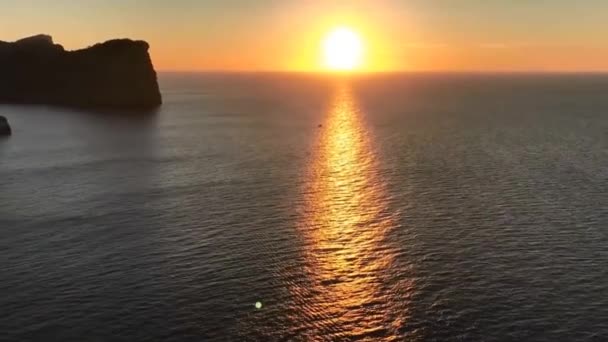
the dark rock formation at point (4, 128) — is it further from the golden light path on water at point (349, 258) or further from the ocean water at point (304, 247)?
the golden light path on water at point (349, 258)

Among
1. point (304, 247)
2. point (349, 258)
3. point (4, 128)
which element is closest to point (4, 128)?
point (4, 128)

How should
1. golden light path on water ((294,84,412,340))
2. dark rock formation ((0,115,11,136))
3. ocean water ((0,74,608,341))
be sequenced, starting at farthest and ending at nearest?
dark rock formation ((0,115,11,136)), golden light path on water ((294,84,412,340)), ocean water ((0,74,608,341))

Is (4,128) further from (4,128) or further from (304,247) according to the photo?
(304,247)

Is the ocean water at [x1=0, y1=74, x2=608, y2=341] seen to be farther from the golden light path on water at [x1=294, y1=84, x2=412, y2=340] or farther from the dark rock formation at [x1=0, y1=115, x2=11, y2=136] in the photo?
the dark rock formation at [x1=0, y1=115, x2=11, y2=136]

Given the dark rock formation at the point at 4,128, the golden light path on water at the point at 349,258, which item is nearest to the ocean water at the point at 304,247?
the golden light path on water at the point at 349,258

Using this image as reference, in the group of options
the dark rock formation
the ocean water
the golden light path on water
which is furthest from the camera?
the dark rock formation

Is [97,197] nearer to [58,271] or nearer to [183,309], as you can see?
[58,271]

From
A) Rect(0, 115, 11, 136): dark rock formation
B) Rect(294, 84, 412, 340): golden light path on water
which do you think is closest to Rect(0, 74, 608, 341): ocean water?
Rect(294, 84, 412, 340): golden light path on water
